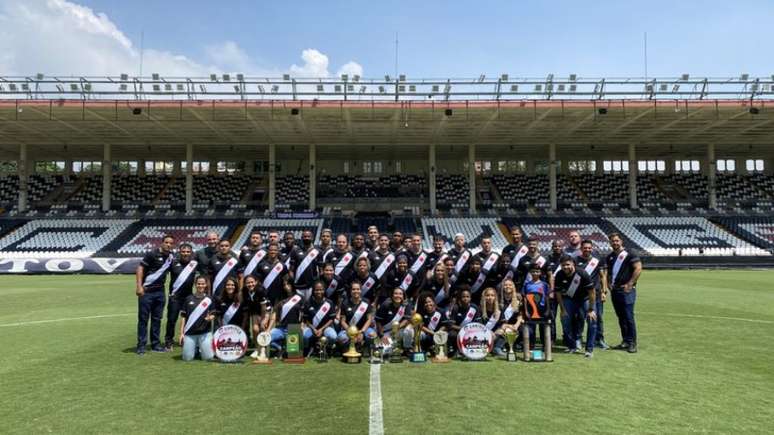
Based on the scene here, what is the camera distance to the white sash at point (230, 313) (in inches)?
293

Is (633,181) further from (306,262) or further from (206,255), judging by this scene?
(206,255)

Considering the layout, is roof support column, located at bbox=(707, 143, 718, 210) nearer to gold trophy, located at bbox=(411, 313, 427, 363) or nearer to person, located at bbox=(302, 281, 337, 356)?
gold trophy, located at bbox=(411, 313, 427, 363)

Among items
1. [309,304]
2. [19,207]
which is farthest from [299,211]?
[309,304]

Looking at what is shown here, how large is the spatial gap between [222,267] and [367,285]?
7.97 ft

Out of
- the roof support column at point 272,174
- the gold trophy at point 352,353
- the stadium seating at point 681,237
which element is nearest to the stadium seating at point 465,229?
the stadium seating at point 681,237

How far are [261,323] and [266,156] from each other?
114 feet

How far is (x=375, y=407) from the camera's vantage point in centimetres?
505

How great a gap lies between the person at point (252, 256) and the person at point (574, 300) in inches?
194

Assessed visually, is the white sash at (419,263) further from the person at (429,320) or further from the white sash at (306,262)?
the white sash at (306,262)

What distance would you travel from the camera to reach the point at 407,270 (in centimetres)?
788

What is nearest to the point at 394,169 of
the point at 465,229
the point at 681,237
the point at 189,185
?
the point at 465,229

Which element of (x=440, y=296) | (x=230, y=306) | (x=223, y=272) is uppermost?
(x=223, y=272)

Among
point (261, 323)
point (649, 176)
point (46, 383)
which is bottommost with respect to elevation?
point (46, 383)

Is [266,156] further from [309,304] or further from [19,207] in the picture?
[309,304]
